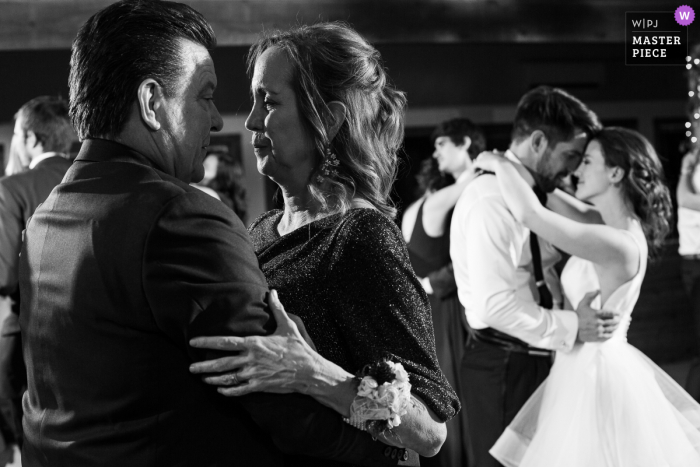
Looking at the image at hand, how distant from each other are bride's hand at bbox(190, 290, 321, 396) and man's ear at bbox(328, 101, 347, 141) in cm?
50

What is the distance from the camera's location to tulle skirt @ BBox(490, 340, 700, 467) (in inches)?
104

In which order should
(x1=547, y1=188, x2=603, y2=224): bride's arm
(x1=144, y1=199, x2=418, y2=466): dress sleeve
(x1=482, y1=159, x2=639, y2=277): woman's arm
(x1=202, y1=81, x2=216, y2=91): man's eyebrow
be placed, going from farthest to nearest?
1. (x1=547, y1=188, x2=603, y2=224): bride's arm
2. (x1=482, y1=159, x2=639, y2=277): woman's arm
3. (x1=202, y1=81, x2=216, y2=91): man's eyebrow
4. (x1=144, y1=199, x2=418, y2=466): dress sleeve

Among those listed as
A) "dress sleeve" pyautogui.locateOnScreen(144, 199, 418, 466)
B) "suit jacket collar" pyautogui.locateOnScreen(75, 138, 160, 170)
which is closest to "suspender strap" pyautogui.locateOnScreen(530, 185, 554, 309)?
"dress sleeve" pyautogui.locateOnScreen(144, 199, 418, 466)

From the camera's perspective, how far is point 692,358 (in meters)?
6.88

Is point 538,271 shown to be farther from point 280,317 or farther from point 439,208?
point 280,317

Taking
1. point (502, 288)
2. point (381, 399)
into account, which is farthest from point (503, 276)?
point (381, 399)

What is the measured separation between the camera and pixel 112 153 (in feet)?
4.10

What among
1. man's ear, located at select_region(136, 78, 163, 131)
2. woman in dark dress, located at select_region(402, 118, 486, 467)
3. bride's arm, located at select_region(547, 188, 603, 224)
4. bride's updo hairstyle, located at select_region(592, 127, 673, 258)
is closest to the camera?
man's ear, located at select_region(136, 78, 163, 131)

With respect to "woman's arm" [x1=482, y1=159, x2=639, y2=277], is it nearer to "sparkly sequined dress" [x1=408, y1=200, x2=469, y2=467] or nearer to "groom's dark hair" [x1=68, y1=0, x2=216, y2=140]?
"sparkly sequined dress" [x1=408, y1=200, x2=469, y2=467]

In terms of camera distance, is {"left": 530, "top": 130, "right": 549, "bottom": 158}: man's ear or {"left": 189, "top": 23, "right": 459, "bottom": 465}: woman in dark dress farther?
{"left": 530, "top": 130, "right": 549, "bottom": 158}: man's ear

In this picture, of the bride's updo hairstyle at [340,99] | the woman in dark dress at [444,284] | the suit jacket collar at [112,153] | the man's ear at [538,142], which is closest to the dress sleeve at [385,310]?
the bride's updo hairstyle at [340,99]

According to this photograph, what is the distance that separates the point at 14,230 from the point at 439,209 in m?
2.17

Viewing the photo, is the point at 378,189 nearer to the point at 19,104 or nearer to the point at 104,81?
the point at 104,81

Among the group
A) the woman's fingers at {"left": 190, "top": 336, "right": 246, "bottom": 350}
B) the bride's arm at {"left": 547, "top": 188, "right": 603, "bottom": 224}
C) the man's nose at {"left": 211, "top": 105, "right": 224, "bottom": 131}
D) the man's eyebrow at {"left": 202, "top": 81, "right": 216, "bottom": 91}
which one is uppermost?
the man's eyebrow at {"left": 202, "top": 81, "right": 216, "bottom": 91}
